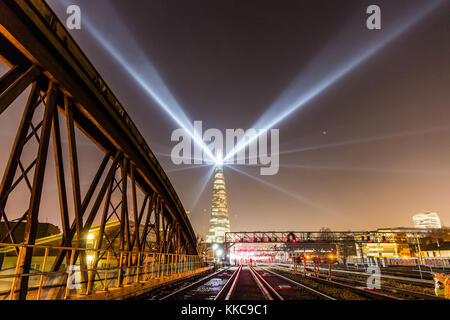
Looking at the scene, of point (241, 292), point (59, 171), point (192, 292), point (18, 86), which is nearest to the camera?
point (18, 86)

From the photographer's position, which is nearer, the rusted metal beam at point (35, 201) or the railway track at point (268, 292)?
the rusted metal beam at point (35, 201)

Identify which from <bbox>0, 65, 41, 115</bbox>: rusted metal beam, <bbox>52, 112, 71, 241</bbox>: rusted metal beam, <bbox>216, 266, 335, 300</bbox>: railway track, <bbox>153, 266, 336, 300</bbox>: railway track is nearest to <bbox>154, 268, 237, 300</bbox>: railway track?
<bbox>153, 266, 336, 300</bbox>: railway track

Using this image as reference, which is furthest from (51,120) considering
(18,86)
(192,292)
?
(192,292)

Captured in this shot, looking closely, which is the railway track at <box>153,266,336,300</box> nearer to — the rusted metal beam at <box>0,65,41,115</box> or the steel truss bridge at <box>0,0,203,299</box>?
the steel truss bridge at <box>0,0,203,299</box>

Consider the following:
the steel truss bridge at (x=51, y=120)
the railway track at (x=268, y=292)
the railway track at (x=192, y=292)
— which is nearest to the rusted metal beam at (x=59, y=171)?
the steel truss bridge at (x=51, y=120)

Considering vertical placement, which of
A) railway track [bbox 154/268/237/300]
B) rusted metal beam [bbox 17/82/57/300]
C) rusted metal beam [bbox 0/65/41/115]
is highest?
rusted metal beam [bbox 0/65/41/115]

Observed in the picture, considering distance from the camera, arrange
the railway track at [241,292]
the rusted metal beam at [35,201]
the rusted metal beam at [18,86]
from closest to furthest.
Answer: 1. the rusted metal beam at [18,86]
2. the rusted metal beam at [35,201]
3. the railway track at [241,292]

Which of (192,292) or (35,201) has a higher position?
(35,201)

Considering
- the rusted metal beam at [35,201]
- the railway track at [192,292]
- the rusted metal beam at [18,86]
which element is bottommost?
the railway track at [192,292]

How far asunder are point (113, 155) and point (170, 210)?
32.5 feet

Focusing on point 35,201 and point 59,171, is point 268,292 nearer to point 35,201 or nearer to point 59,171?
point 59,171

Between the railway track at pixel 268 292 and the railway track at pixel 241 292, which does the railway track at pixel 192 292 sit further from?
the railway track at pixel 268 292
